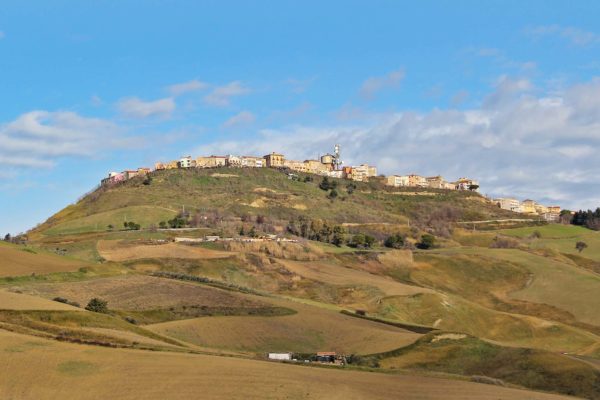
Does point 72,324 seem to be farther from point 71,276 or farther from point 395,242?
point 395,242

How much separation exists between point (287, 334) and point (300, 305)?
18620 mm

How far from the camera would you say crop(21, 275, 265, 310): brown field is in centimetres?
9206

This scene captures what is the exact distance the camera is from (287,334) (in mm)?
83625

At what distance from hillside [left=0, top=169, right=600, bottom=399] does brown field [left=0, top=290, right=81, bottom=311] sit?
228 mm

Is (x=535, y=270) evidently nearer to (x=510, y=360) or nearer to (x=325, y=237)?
(x=325, y=237)

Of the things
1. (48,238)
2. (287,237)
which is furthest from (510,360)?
(48,238)

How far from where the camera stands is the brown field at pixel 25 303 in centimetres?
7350

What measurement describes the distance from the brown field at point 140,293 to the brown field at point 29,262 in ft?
28.1

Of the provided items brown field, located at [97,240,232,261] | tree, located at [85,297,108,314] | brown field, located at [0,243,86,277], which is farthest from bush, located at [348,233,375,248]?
tree, located at [85,297,108,314]

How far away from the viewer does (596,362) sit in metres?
74.4

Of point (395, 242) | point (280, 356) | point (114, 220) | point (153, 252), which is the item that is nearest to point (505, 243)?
point (395, 242)

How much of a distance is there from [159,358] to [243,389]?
9.25m

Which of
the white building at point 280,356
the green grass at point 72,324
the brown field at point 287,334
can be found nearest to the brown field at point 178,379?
the green grass at point 72,324

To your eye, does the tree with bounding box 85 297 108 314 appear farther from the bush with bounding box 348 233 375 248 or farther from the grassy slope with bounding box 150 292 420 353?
the bush with bounding box 348 233 375 248
